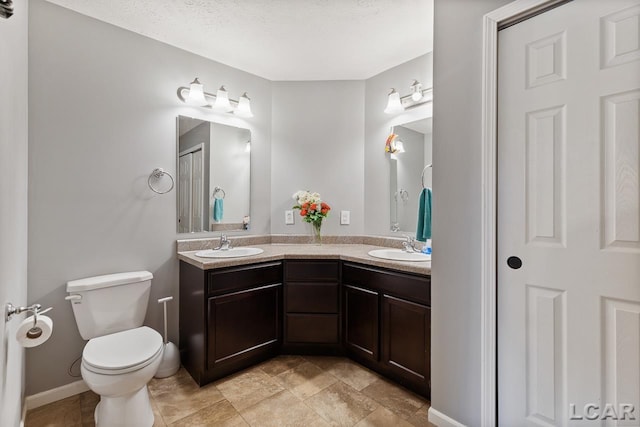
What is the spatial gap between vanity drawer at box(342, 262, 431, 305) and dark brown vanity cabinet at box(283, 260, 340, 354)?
0.12 m

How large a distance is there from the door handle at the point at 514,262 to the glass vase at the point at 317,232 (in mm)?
1571

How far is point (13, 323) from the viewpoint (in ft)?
4.03

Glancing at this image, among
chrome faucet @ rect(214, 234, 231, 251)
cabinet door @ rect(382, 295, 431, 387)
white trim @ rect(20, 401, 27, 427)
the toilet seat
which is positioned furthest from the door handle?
white trim @ rect(20, 401, 27, 427)

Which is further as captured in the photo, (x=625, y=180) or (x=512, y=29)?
(x=512, y=29)

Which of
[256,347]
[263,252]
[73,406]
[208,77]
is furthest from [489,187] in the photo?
[73,406]

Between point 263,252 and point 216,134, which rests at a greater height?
point 216,134

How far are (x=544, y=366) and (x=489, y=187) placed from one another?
0.79 meters

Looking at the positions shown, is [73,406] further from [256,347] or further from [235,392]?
[256,347]

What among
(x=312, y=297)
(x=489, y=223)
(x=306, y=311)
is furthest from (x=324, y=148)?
(x=489, y=223)

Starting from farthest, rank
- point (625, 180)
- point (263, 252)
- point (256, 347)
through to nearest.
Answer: point (263, 252) → point (256, 347) → point (625, 180)

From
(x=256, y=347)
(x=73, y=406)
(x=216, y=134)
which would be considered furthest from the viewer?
(x=216, y=134)

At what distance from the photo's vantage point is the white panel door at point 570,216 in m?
1.03

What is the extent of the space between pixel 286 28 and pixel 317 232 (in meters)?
1.61

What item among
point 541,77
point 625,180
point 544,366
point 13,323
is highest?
point 541,77
